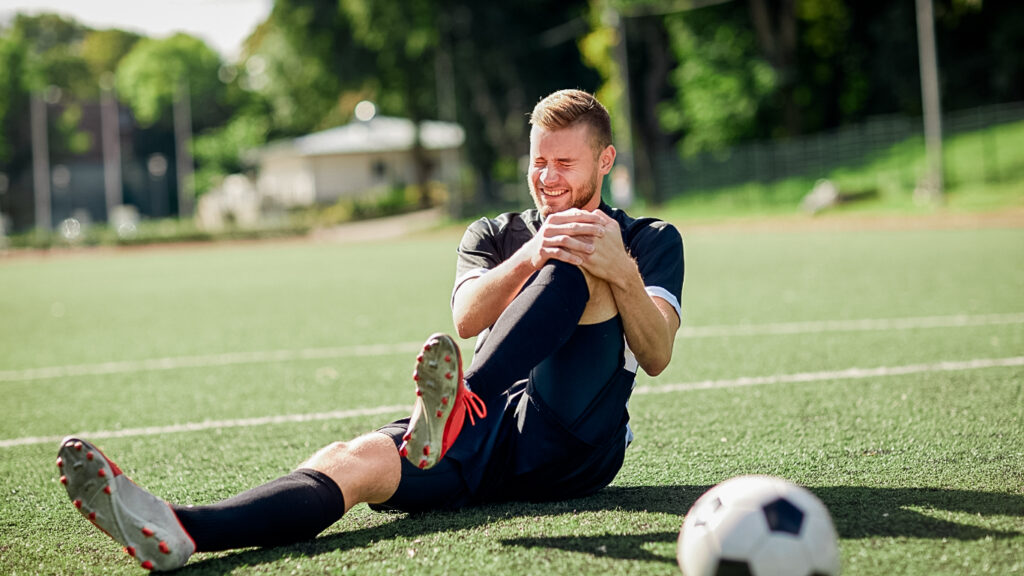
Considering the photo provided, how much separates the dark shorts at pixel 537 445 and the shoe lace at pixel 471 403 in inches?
9.4

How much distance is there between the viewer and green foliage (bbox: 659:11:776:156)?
123ft

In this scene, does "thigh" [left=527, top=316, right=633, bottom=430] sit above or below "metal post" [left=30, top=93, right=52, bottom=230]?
below

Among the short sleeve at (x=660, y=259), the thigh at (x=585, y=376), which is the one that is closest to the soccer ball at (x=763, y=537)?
the thigh at (x=585, y=376)

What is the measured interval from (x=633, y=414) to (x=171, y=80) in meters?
83.0

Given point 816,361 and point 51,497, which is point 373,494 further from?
point 816,361

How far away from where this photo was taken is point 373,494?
3.11 meters

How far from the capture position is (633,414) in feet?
16.9

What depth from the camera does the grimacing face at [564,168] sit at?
3320mm

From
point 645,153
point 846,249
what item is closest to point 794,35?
point 645,153

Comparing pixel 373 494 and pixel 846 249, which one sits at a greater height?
pixel 846 249

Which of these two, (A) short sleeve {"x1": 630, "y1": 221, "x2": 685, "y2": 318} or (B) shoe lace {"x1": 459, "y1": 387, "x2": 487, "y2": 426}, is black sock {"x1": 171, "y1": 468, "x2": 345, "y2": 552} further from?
(A) short sleeve {"x1": 630, "y1": 221, "x2": 685, "y2": 318}

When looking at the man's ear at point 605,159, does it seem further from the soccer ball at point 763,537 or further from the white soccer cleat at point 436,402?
the soccer ball at point 763,537

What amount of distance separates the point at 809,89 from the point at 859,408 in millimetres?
37852

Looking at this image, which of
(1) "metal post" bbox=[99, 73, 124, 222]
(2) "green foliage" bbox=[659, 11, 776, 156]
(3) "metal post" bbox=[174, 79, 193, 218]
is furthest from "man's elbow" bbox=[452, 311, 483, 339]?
(1) "metal post" bbox=[99, 73, 124, 222]
